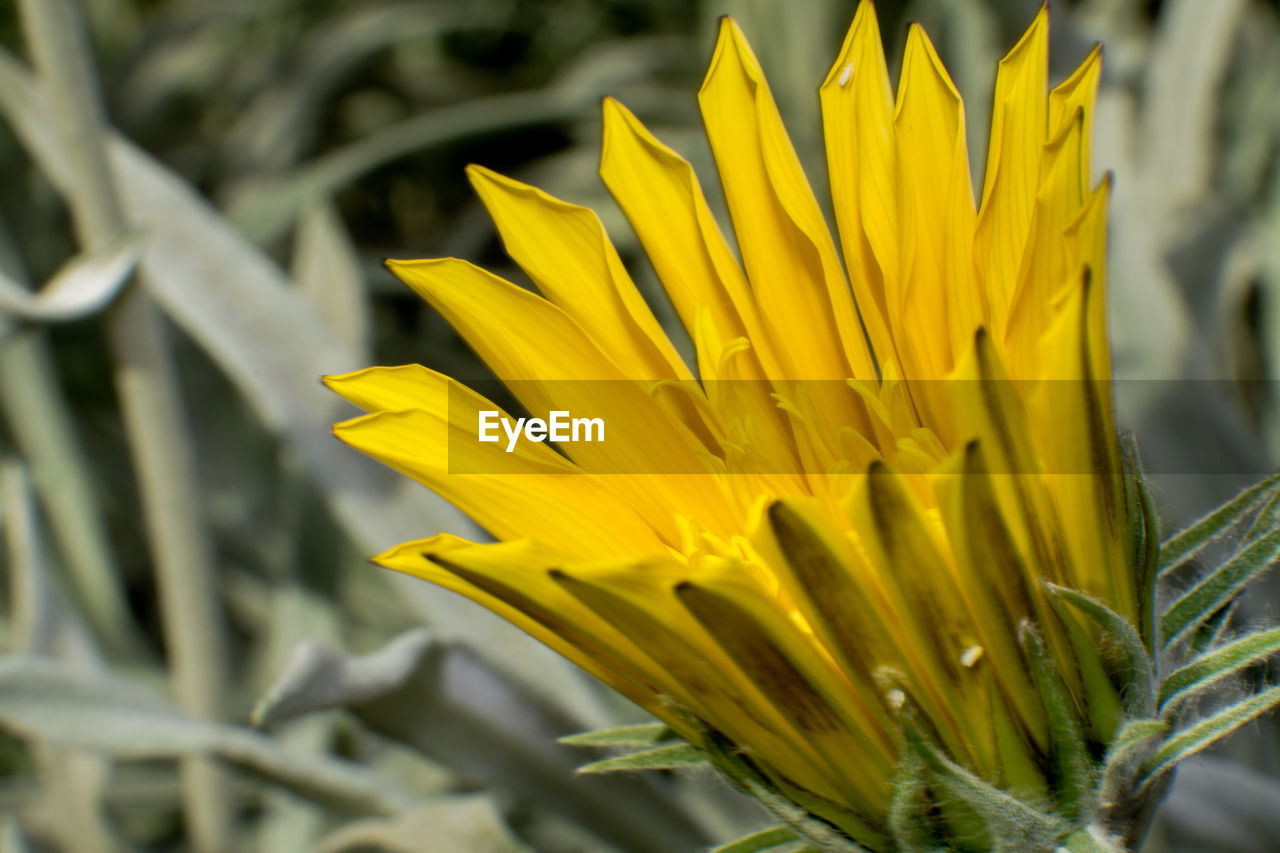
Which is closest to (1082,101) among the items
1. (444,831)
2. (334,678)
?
(334,678)

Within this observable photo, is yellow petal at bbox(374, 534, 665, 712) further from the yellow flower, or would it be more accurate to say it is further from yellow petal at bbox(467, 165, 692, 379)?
yellow petal at bbox(467, 165, 692, 379)

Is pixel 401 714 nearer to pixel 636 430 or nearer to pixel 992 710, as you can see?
pixel 636 430

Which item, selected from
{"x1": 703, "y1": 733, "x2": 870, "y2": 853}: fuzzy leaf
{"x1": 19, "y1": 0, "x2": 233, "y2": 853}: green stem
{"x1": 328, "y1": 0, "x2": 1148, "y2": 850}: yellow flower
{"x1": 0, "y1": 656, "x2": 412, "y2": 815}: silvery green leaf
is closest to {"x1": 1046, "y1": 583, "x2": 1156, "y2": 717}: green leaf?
{"x1": 328, "y1": 0, "x2": 1148, "y2": 850}: yellow flower

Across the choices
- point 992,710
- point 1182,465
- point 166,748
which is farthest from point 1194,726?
point 166,748

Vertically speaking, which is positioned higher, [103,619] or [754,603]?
[754,603]

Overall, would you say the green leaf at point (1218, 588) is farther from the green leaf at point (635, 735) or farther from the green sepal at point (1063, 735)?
the green leaf at point (635, 735)
